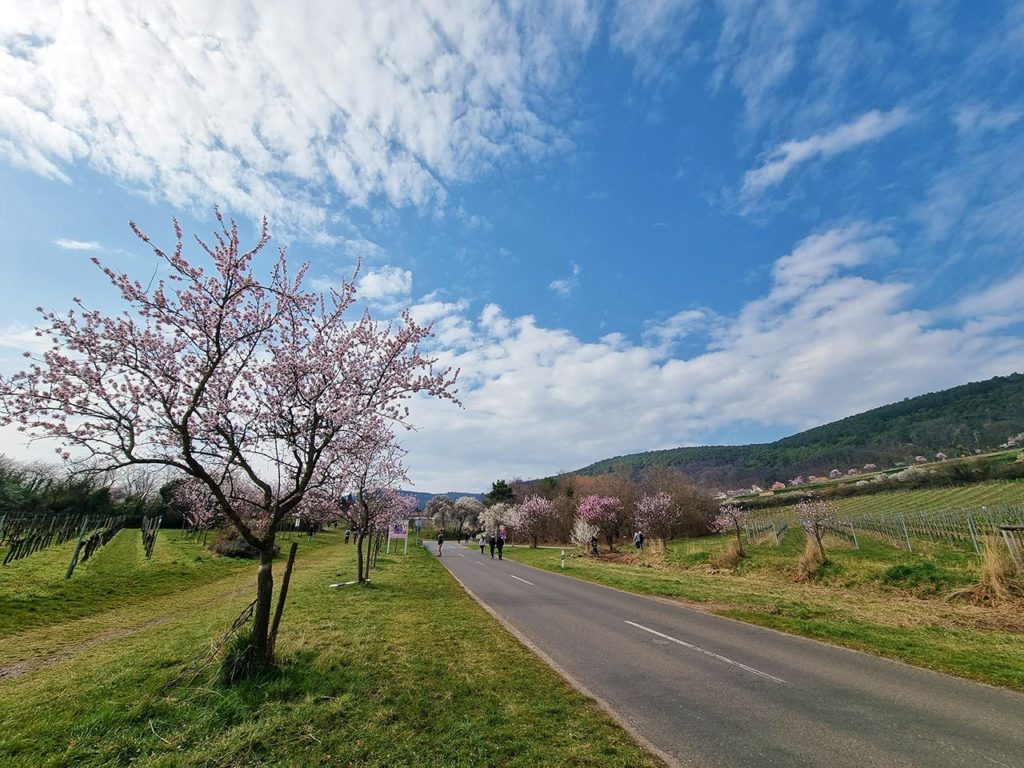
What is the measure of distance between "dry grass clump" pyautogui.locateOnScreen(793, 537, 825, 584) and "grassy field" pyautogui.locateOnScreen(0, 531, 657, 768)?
14.8m

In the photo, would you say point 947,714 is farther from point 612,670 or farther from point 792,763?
point 612,670

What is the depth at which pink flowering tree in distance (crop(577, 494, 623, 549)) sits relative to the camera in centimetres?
5197

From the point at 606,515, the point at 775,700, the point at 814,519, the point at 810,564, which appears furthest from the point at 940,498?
the point at 775,700

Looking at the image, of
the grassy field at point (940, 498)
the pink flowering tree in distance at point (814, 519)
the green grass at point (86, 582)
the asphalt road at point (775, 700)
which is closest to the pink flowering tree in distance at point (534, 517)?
the grassy field at point (940, 498)

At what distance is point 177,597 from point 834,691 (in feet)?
71.2

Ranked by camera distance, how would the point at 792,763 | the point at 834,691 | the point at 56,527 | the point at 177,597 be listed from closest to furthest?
the point at 792,763 < the point at 834,691 < the point at 177,597 < the point at 56,527

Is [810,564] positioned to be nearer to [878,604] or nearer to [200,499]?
[878,604]

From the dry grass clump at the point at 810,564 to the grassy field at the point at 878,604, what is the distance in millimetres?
355

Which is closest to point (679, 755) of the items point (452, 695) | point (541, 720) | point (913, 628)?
point (541, 720)

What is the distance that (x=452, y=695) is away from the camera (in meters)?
6.89

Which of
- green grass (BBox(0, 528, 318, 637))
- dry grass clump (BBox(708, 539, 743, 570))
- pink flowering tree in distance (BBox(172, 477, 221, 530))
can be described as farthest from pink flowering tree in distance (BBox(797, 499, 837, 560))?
green grass (BBox(0, 528, 318, 637))

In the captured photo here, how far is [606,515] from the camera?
52.0 metres

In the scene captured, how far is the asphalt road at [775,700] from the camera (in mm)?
5320

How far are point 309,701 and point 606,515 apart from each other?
160ft
